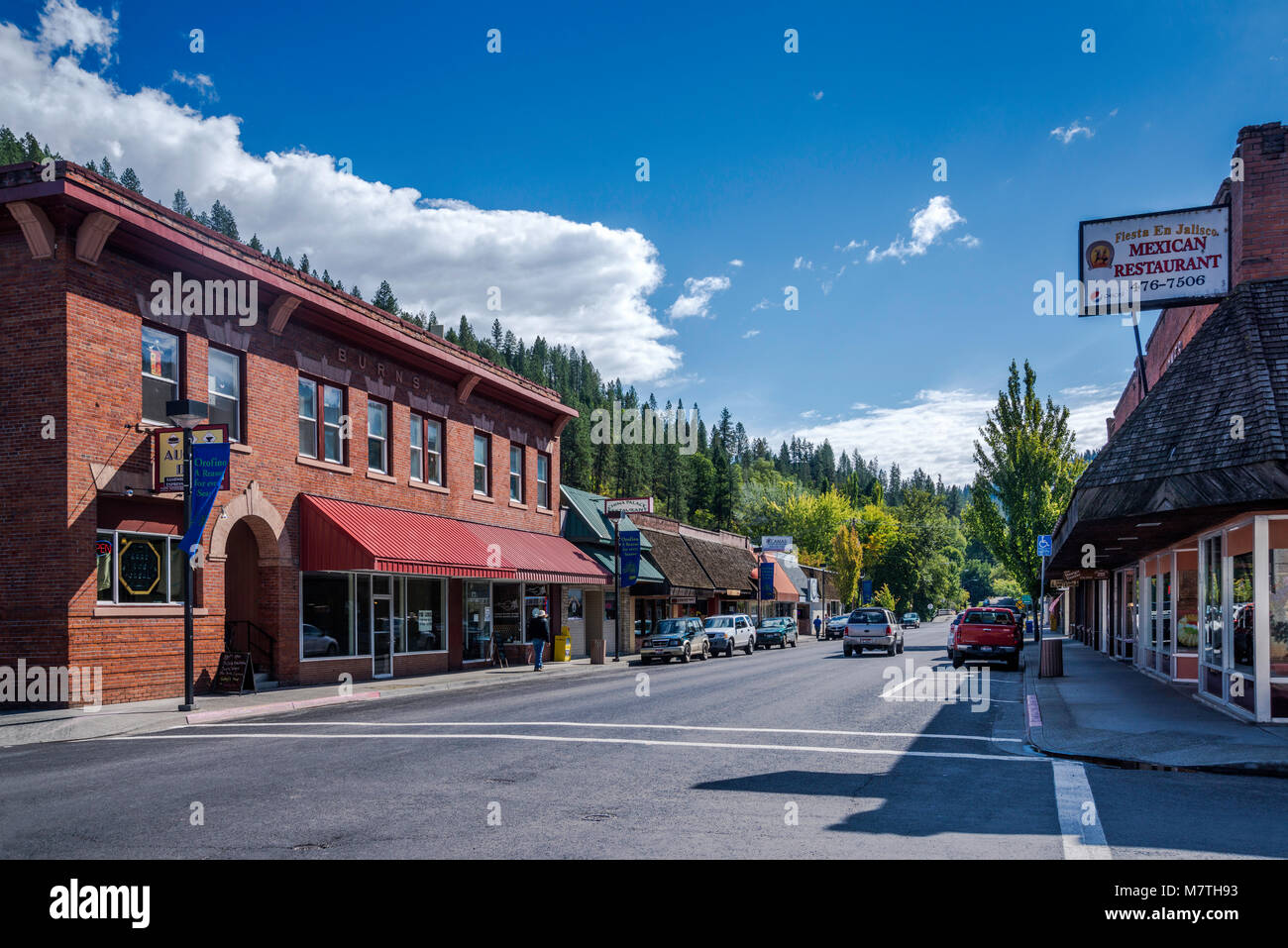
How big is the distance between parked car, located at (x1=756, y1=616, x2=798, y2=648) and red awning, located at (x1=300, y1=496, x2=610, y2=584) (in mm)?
16892

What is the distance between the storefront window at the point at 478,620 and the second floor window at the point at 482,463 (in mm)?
3093

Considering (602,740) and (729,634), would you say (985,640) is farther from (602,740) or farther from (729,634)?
(602,740)

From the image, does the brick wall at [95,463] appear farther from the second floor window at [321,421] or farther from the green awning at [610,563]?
the green awning at [610,563]

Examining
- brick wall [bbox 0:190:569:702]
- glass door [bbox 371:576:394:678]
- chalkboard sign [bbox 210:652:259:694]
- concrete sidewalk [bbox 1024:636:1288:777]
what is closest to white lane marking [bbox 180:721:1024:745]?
concrete sidewalk [bbox 1024:636:1288:777]

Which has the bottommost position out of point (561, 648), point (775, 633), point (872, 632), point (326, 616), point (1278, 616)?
point (775, 633)

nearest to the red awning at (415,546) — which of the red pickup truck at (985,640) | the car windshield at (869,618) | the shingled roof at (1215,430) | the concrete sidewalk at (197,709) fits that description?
the concrete sidewalk at (197,709)

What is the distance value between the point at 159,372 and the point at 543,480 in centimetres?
1757

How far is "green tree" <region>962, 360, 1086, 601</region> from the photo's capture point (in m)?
47.4

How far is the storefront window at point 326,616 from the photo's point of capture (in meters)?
22.8

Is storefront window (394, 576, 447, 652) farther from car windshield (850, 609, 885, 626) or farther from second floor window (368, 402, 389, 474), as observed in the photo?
car windshield (850, 609, 885, 626)

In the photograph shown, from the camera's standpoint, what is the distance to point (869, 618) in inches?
1437

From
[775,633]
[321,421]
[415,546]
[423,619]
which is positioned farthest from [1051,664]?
[775,633]
